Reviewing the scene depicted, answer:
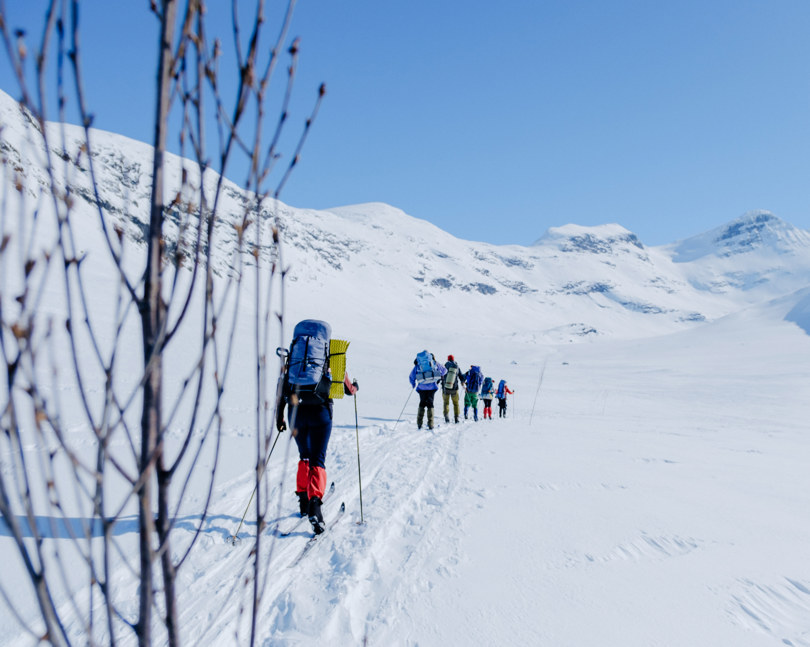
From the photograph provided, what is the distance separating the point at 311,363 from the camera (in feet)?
13.7

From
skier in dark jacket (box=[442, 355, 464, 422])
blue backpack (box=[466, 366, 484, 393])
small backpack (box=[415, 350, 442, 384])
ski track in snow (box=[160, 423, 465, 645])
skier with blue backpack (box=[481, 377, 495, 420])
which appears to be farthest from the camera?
skier with blue backpack (box=[481, 377, 495, 420])

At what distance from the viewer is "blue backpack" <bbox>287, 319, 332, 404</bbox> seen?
4.13 m

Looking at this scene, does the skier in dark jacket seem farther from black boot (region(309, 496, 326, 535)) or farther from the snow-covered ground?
black boot (region(309, 496, 326, 535))

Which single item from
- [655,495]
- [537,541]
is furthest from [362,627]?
[655,495]

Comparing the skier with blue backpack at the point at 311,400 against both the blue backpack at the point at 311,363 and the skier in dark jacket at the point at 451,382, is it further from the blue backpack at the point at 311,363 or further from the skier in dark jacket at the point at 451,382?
the skier in dark jacket at the point at 451,382

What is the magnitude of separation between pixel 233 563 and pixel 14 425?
8.62 feet

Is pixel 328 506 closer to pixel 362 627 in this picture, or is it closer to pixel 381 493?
pixel 381 493

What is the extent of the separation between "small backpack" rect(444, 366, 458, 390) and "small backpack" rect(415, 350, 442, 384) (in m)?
0.98

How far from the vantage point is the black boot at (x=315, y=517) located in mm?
3863

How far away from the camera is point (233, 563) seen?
11.0 feet

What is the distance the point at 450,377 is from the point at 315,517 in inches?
264

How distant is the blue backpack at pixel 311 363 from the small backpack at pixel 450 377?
6324 millimetres

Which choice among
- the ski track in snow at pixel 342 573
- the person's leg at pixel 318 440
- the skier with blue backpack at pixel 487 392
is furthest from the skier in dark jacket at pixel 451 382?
the person's leg at pixel 318 440

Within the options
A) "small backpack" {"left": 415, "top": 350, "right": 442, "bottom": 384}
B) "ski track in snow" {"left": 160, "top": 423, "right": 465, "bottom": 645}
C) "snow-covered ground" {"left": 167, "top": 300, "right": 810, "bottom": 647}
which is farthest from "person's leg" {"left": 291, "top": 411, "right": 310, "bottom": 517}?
"small backpack" {"left": 415, "top": 350, "right": 442, "bottom": 384}
